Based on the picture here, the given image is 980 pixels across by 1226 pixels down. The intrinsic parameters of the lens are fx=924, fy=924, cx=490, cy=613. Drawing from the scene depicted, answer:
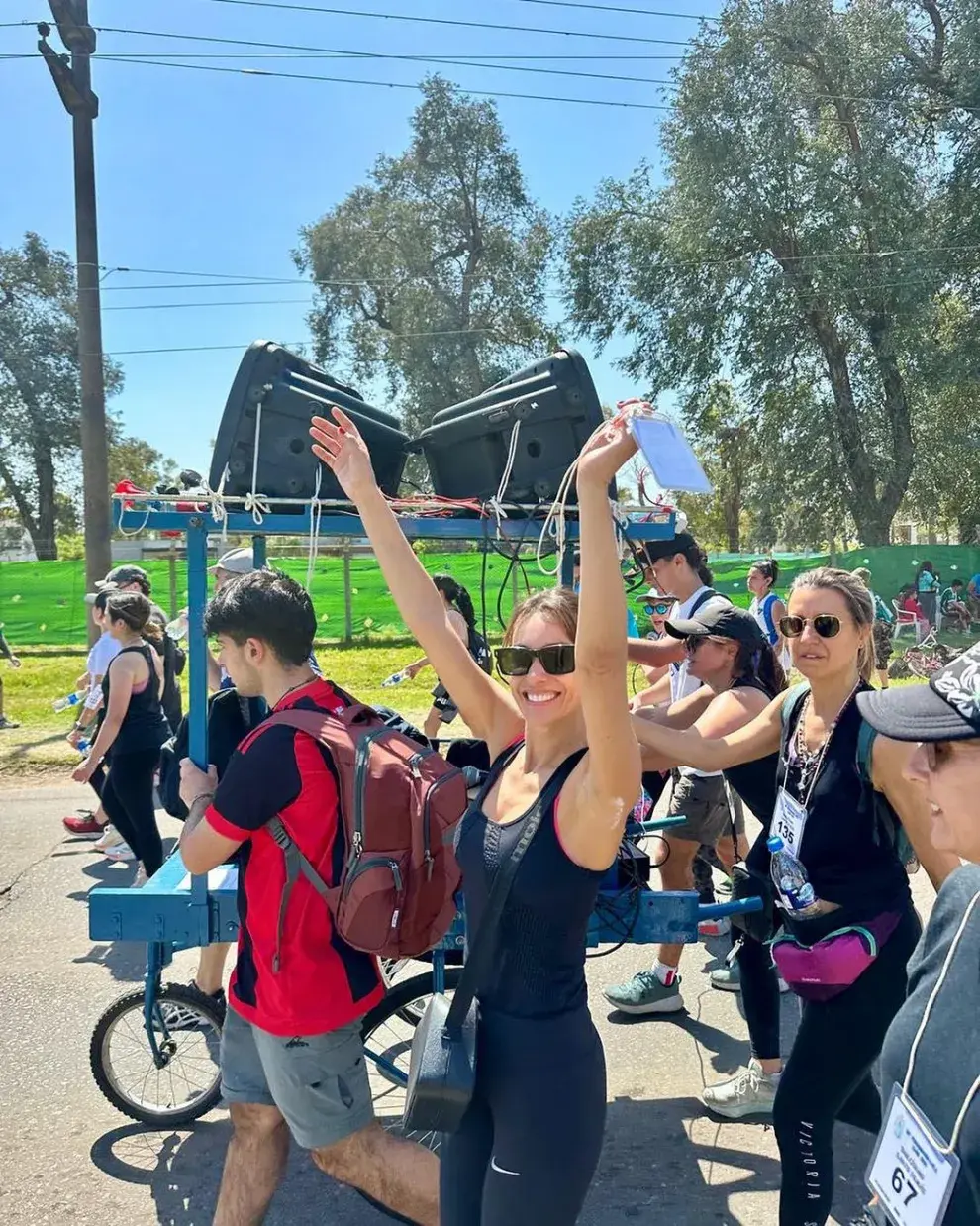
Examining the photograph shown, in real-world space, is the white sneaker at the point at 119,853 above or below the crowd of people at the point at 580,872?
below

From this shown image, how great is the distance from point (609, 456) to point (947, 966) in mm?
957

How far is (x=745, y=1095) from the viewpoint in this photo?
324 centimetres

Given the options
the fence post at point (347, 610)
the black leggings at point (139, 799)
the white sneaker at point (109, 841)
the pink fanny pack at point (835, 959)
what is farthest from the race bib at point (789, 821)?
the fence post at point (347, 610)

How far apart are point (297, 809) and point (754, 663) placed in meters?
1.73

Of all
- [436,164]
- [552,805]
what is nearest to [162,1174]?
[552,805]

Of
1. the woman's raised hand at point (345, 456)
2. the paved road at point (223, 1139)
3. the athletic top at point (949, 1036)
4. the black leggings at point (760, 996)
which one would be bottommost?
the paved road at point (223, 1139)

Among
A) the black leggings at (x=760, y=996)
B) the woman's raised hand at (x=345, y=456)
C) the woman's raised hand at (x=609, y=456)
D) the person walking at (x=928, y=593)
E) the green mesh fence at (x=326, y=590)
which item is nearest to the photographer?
the woman's raised hand at (x=609, y=456)

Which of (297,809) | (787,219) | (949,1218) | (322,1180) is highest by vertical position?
(787,219)

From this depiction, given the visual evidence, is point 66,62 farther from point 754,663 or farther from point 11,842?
point 754,663

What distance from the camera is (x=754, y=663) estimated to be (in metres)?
3.21

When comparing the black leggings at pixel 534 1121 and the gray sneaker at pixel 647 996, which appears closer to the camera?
the black leggings at pixel 534 1121

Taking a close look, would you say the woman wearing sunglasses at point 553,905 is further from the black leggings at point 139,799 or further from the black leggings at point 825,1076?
the black leggings at point 139,799

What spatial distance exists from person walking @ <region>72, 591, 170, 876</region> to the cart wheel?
1486mm

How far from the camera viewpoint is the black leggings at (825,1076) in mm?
2242
